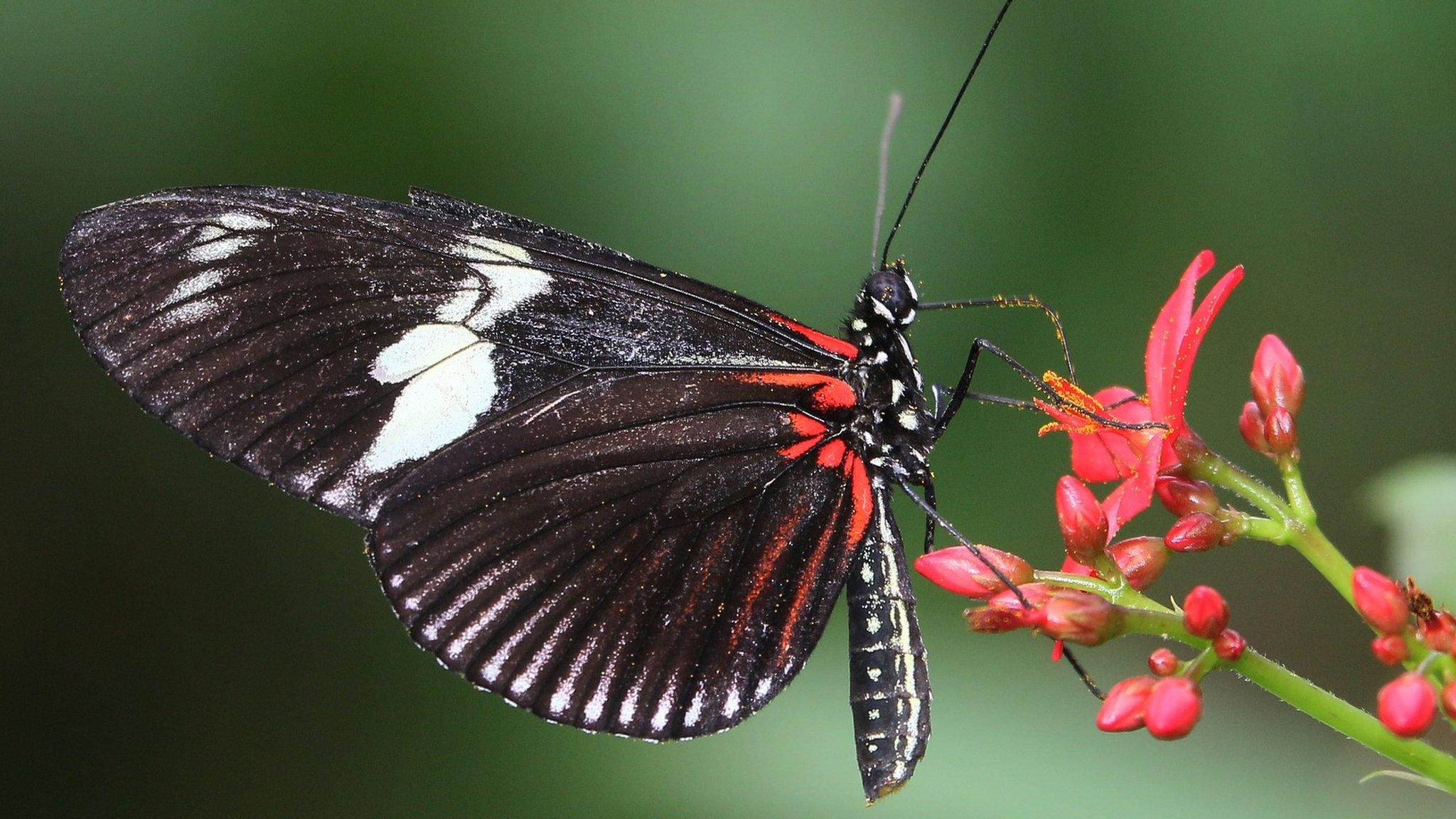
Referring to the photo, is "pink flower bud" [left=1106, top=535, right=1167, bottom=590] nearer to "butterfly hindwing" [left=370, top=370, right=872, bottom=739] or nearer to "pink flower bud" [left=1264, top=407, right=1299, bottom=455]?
"pink flower bud" [left=1264, top=407, right=1299, bottom=455]

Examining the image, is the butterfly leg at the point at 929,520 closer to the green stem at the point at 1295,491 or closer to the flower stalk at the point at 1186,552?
the flower stalk at the point at 1186,552

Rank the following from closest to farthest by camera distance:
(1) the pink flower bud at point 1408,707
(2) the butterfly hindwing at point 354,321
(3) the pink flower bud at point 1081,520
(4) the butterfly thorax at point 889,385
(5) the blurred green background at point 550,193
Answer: (1) the pink flower bud at point 1408,707 < (3) the pink flower bud at point 1081,520 < (2) the butterfly hindwing at point 354,321 < (4) the butterfly thorax at point 889,385 < (5) the blurred green background at point 550,193

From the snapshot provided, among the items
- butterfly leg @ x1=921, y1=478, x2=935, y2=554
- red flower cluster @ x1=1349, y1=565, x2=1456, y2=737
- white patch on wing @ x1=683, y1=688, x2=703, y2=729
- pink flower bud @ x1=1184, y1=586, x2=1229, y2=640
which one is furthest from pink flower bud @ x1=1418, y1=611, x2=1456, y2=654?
white patch on wing @ x1=683, y1=688, x2=703, y2=729

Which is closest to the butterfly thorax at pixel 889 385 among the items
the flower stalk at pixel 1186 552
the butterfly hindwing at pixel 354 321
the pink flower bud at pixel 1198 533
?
the butterfly hindwing at pixel 354 321

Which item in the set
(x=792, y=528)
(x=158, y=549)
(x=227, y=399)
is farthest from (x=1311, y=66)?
(x=158, y=549)

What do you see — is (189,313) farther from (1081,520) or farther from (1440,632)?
(1440,632)

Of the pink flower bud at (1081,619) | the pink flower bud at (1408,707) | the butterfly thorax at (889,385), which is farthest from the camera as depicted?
the butterfly thorax at (889,385)
